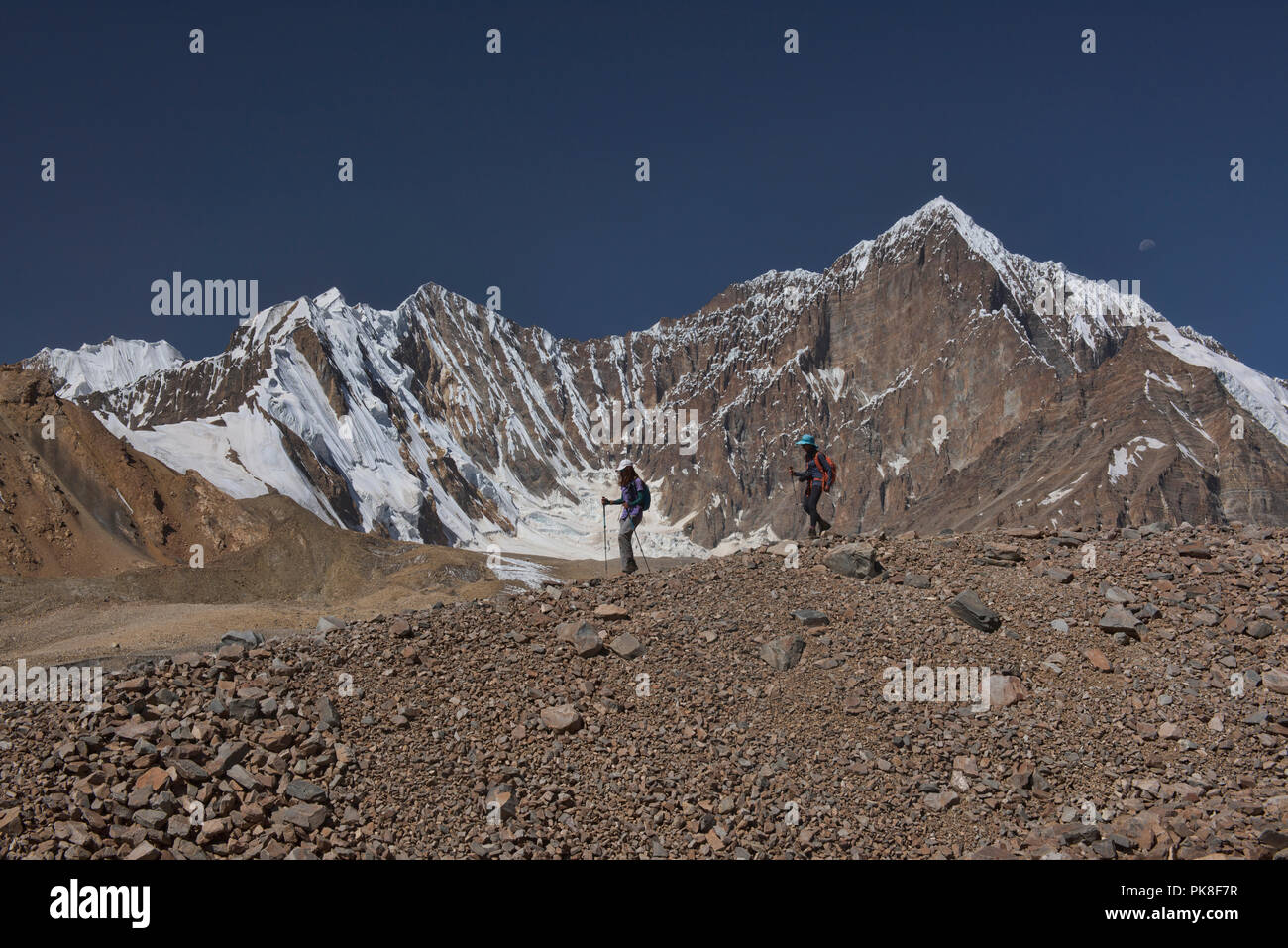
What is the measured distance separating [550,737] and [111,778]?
13.3ft

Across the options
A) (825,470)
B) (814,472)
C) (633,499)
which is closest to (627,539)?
(633,499)

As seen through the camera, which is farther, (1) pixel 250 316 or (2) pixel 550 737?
(1) pixel 250 316

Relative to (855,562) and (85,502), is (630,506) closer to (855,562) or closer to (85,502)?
(855,562)

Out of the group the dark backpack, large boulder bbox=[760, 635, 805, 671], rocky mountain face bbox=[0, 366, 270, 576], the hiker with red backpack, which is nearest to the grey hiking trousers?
the hiker with red backpack

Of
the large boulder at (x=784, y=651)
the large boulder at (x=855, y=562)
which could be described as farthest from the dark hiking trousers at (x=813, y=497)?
the large boulder at (x=784, y=651)

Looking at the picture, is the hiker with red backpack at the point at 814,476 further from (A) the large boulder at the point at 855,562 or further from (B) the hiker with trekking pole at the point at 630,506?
(B) the hiker with trekking pole at the point at 630,506

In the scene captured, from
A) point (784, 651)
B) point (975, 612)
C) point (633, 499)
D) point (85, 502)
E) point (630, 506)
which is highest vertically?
point (85, 502)

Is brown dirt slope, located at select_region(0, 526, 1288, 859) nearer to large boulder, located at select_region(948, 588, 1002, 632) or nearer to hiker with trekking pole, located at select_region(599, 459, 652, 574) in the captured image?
large boulder, located at select_region(948, 588, 1002, 632)

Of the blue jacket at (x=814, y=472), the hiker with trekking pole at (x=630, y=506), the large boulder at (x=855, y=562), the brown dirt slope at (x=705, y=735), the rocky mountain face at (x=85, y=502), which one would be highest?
the rocky mountain face at (x=85, y=502)

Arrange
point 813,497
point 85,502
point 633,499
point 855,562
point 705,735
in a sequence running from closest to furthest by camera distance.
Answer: point 705,735, point 855,562, point 633,499, point 813,497, point 85,502

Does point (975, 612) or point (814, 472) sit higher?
point (814, 472)
